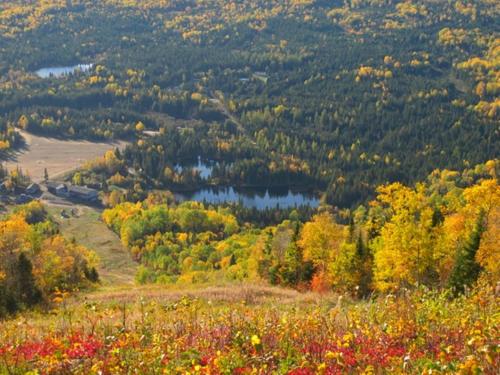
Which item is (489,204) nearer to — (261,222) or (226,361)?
(226,361)

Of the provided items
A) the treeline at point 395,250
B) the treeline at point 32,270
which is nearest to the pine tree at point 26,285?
the treeline at point 32,270

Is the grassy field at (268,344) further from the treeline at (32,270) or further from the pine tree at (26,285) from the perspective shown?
the pine tree at (26,285)

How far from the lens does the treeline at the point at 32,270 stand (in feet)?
152

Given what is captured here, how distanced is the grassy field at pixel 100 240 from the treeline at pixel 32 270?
29.8 meters

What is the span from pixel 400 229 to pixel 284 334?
35803 mm

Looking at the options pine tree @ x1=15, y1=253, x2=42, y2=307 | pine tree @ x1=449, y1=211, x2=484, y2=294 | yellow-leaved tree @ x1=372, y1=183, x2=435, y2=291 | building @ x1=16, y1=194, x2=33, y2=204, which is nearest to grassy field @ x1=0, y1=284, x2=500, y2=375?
pine tree @ x1=449, y1=211, x2=484, y2=294

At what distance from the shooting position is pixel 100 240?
15388cm

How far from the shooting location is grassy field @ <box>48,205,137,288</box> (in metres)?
122

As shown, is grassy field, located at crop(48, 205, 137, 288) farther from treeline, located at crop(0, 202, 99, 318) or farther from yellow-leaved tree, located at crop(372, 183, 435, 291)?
yellow-leaved tree, located at crop(372, 183, 435, 291)

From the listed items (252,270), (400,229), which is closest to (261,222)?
(252,270)

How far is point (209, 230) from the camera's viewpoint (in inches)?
6117

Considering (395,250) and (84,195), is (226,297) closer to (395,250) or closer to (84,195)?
(395,250)

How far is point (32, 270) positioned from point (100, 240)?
104 m

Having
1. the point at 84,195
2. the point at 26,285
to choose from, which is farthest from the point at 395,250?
the point at 84,195
